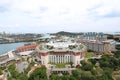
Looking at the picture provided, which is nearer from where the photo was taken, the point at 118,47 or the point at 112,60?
the point at 112,60

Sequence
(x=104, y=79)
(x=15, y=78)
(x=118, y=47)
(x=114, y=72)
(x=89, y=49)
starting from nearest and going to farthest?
(x=104, y=79) < (x=15, y=78) < (x=114, y=72) < (x=89, y=49) < (x=118, y=47)

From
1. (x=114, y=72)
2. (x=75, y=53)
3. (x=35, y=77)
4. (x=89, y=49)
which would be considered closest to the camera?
(x=35, y=77)

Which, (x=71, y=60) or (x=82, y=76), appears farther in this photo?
(x=71, y=60)

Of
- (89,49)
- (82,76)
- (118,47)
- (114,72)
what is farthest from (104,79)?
(118,47)

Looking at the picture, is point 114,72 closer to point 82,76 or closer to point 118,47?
point 82,76

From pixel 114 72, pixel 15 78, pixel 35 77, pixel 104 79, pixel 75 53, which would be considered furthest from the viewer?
pixel 75 53

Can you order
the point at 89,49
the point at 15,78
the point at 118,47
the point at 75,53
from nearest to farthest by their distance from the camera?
1. the point at 15,78
2. the point at 75,53
3. the point at 89,49
4. the point at 118,47

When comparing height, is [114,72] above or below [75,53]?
below

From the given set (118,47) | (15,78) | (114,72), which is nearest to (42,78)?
(15,78)

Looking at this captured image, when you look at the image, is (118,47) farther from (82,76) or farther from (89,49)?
(82,76)
